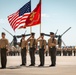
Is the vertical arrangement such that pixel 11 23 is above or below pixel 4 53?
above

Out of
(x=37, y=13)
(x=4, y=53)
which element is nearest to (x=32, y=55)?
(x=4, y=53)

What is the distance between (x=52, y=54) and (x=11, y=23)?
3.49 m

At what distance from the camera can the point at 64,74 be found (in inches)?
440

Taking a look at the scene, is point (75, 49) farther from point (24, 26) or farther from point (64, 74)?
point (64, 74)

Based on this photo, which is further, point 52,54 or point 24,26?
point 24,26

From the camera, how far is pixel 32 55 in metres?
17.2

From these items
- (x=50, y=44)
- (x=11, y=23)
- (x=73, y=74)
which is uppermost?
(x=11, y=23)

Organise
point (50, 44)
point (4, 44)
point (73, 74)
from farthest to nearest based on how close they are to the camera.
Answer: point (50, 44) < point (4, 44) < point (73, 74)

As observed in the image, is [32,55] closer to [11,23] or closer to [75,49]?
[11,23]

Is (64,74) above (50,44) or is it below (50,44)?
below

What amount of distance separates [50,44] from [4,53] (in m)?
2.38

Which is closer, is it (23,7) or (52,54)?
(52,54)

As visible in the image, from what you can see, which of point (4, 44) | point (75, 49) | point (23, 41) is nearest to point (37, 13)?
point (23, 41)

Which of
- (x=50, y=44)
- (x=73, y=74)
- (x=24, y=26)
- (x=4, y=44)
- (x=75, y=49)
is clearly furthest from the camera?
(x=75, y=49)
